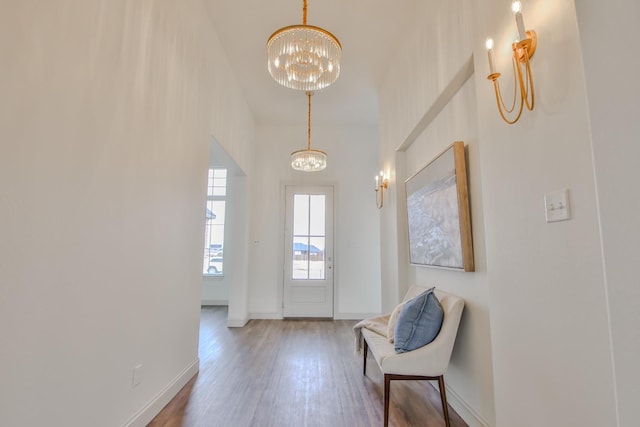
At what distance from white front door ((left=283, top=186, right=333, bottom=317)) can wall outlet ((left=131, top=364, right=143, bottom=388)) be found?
365 centimetres

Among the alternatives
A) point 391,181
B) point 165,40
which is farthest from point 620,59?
point 391,181

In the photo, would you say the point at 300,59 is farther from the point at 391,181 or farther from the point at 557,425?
the point at 557,425

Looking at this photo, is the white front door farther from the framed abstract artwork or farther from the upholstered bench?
the upholstered bench

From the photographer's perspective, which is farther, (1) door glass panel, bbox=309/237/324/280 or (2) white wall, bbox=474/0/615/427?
(1) door glass panel, bbox=309/237/324/280

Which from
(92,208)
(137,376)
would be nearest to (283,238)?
(137,376)

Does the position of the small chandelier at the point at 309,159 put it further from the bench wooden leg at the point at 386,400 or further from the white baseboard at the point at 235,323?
the bench wooden leg at the point at 386,400

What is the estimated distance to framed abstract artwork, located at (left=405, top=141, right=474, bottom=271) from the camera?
2.21m

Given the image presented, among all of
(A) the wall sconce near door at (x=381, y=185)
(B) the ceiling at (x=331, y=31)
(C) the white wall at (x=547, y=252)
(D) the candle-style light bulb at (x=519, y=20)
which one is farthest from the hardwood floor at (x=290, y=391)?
(B) the ceiling at (x=331, y=31)

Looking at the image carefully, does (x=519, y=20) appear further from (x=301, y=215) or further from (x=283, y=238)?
(x=283, y=238)

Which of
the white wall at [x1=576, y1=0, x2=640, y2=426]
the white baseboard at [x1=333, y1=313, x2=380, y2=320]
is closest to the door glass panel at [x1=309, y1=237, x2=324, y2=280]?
the white baseboard at [x1=333, y1=313, x2=380, y2=320]

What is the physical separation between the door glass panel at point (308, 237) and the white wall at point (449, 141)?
2210 millimetres

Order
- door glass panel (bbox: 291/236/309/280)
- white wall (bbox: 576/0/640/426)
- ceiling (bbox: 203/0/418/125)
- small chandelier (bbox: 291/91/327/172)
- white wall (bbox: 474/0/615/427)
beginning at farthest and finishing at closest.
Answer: door glass panel (bbox: 291/236/309/280) < small chandelier (bbox: 291/91/327/172) < ceiling (bbox: 203/0/418/125) < white wall (bbox: 474/0/615/427) < white wall (bbox: 576/0/640/426)

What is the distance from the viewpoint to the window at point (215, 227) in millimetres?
7207

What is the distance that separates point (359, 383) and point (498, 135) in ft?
Result: 7.83
